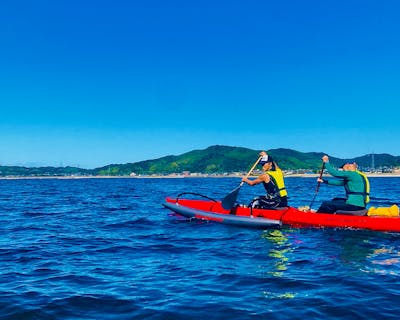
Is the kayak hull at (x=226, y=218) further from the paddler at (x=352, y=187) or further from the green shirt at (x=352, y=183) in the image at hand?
the green shirt at (x=352, y=183)

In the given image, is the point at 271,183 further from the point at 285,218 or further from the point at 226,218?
the point at 226,218

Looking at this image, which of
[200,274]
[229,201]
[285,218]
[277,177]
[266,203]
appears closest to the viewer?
[200,274]

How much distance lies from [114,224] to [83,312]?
11358mm

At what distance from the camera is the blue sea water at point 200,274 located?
632 centimetres

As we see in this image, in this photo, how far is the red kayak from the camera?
1384 cm

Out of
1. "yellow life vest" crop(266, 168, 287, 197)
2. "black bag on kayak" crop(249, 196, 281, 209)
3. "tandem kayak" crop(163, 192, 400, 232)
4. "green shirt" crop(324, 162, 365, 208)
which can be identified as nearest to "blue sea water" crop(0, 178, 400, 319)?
"tandem kayak" crop(163, 192, 400, 232)

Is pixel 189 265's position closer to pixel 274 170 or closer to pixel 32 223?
pixel 274 170

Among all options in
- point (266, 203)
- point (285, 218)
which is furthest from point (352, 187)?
point (266, 203)

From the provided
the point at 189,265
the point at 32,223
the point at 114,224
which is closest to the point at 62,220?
the point at 32,223

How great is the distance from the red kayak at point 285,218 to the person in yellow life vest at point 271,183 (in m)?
0.35

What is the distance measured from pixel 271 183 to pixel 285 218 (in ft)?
5.11

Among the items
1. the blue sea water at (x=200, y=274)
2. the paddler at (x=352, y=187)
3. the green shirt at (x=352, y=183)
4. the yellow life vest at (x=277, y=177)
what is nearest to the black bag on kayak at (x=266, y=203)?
the yellow life vest at (x=277, y=177)

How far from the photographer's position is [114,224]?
17391 millimetres

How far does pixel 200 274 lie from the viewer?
8539 mm
